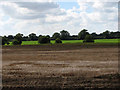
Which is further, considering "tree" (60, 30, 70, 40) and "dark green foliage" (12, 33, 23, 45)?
"tree" (60, 30, 70, 40)

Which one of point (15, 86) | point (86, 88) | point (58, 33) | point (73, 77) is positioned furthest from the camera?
point (58, 33)

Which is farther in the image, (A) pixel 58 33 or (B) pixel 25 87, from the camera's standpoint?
(A) pixel 58 33

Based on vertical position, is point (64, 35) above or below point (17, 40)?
above

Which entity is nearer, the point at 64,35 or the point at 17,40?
the point at 17,40

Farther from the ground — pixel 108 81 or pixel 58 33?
pixel 58 33

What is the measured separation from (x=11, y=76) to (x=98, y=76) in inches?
185

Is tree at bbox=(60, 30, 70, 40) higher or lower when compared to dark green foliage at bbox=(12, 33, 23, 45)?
higher

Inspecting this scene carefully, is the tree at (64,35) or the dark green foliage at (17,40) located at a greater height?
the tree at (64,35)

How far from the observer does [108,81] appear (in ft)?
25.9

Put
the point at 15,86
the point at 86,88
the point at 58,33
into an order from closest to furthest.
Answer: the point at 86,88, the point at 15,86, the point at 58,33

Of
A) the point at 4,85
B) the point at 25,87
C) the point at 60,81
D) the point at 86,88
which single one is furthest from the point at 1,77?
the point at 86,88

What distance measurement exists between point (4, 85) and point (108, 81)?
4.90 meters

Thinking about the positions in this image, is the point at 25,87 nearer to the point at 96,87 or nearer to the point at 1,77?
the point at 1,77

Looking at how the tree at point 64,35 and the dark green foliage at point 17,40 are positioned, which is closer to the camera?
the dark green foliage at point 17,40
